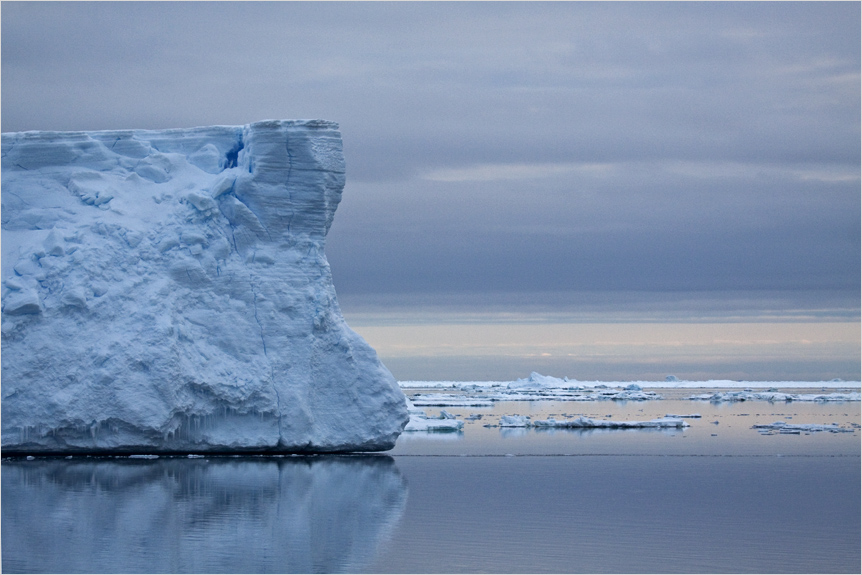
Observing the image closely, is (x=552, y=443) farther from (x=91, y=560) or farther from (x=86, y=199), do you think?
(x=91, y=560)

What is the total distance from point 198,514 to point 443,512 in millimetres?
2857

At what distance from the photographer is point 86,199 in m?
19.8

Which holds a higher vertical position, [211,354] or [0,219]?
[0,219]

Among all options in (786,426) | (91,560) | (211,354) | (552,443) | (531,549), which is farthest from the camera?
(786,426)

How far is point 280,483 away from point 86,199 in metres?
6.35

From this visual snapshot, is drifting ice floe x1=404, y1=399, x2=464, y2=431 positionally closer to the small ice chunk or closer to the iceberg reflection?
the small ice chunk

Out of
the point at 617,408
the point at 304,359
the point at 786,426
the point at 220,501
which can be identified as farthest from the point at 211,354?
the point at 617,408

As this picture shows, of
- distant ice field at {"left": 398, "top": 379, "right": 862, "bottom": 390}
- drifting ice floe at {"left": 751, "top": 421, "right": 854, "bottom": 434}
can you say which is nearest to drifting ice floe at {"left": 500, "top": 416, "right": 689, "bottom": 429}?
drifting ice floe at {"left": 751, "top": 421, "right": 854, "bottom": 434}

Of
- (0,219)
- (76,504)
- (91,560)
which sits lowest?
(91,560)

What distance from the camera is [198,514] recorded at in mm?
13688

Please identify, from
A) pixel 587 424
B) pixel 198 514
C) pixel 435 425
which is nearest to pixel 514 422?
pixel 587 424

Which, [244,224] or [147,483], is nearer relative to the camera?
[147,483]

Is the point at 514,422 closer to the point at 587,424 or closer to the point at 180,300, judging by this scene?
the point at 587,424

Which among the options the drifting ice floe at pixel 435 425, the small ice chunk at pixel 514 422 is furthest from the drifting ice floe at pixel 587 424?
the drifting ice floe at pixel 435 425
